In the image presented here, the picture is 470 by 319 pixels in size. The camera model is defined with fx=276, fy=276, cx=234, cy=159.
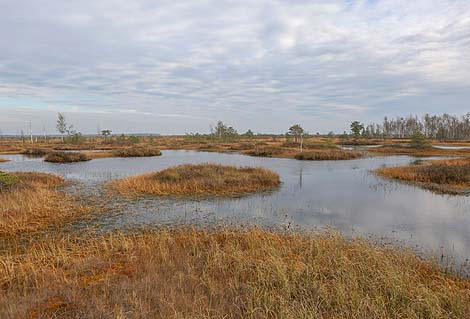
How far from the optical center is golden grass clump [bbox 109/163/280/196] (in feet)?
70.1

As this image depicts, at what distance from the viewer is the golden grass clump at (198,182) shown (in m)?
21.4

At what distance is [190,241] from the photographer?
10.7 metres

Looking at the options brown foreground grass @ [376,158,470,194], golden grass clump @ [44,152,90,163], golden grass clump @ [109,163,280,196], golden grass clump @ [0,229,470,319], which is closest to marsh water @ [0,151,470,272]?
golden grass clump @ [109,163,280,196]

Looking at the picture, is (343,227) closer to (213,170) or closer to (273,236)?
(273,236)

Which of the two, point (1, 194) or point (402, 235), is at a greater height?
point (1, 194)

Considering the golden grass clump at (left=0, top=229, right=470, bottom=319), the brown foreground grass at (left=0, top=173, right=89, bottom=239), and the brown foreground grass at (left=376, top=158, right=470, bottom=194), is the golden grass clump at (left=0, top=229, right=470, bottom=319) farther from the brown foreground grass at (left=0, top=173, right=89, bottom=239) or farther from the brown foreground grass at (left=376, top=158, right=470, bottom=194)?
the brown foreground grass at (left=376, top=158, right=470, bottom=194)

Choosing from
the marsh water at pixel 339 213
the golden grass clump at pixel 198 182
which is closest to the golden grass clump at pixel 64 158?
the marsh water at pixel 339 213

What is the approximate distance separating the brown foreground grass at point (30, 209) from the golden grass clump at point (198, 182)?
4545 mm

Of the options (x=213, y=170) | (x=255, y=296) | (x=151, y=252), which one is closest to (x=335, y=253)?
(x=255, y=296)

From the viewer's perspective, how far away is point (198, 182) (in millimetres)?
22609

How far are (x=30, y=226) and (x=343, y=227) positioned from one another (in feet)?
49.4

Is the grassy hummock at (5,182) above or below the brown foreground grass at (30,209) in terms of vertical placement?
above

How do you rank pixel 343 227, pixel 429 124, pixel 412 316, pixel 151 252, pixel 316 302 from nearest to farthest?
pixel 412 316, pixel 316 302, pixel 151 252, pixel 343 227, pixel 429 124

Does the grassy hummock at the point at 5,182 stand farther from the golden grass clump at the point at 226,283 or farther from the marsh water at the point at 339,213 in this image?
the golden grass clump at the point at 226,283
